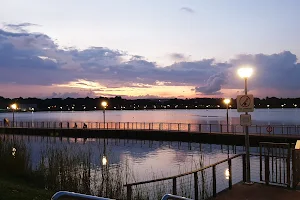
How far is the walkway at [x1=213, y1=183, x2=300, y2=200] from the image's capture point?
392 inches

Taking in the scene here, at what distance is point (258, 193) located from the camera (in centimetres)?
1043

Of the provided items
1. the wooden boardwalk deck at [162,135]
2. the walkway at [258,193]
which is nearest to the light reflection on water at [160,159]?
the wooden boardwalk deck at [162,135]

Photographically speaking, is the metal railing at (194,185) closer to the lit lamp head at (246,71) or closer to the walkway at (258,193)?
the walkway at (258,193)

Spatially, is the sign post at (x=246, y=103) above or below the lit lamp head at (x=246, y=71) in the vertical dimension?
below

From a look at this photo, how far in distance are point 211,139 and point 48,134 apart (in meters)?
26.4

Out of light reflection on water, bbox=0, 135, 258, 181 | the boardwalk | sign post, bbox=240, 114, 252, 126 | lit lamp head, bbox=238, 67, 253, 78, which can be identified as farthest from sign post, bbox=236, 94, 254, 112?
the boardwalk

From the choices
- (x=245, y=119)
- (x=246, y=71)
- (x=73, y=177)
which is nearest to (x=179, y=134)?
(x=73, y=177)

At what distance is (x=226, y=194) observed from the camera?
10.6 meters

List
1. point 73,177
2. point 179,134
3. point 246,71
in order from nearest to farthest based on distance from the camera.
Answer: point 246,71
point 73,177
point 179,134

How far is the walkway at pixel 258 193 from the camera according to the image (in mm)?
9953

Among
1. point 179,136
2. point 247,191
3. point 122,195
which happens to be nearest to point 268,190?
point 247,191

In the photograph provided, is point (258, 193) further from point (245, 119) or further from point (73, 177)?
point (73, 177)

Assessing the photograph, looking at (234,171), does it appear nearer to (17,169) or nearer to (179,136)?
(17,169)

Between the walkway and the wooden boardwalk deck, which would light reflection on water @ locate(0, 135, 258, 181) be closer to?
the wooden boardwalk deck
